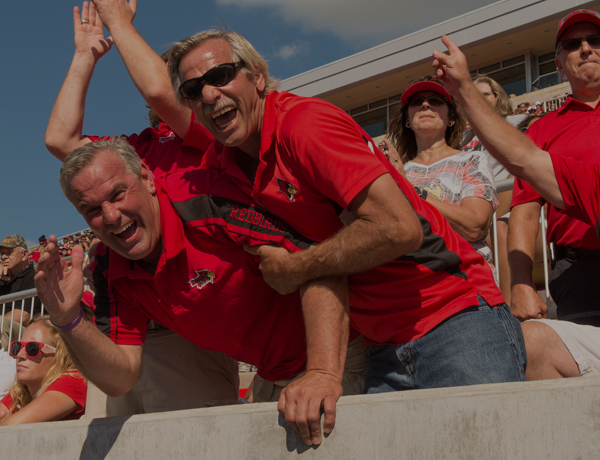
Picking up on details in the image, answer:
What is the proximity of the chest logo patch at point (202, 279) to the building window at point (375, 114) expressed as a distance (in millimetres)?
23044

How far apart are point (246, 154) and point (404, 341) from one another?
1.06m

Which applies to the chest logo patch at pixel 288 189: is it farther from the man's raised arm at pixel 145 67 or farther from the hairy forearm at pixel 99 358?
the hairy forearm at pixel 99 358

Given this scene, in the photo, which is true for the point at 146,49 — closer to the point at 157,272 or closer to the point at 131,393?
the point at 157,272

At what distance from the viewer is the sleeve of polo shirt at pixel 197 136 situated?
315cm

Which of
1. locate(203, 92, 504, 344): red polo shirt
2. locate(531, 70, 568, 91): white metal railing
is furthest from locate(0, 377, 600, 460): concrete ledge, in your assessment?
locate(531, 70, 568, 91): white metal railing

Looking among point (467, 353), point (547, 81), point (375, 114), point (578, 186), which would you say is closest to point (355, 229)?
point (467, 353)

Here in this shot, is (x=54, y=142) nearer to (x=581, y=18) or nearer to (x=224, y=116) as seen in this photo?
(x=224, y=116)

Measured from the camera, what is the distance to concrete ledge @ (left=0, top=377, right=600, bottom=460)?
168 cm

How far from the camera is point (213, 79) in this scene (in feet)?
8.55

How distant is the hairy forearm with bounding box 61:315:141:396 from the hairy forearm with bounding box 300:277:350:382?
0.98 meters

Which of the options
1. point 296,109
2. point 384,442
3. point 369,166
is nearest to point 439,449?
point 384,442

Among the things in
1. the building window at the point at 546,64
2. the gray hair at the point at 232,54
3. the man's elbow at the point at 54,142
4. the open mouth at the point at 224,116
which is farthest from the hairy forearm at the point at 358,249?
the building window at the point at 546,64

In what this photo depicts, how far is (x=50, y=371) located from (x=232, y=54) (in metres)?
3.01

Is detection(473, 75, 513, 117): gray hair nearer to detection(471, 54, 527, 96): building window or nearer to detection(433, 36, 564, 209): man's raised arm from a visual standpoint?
detection(433, 36, 564, 209): man's raised arm
